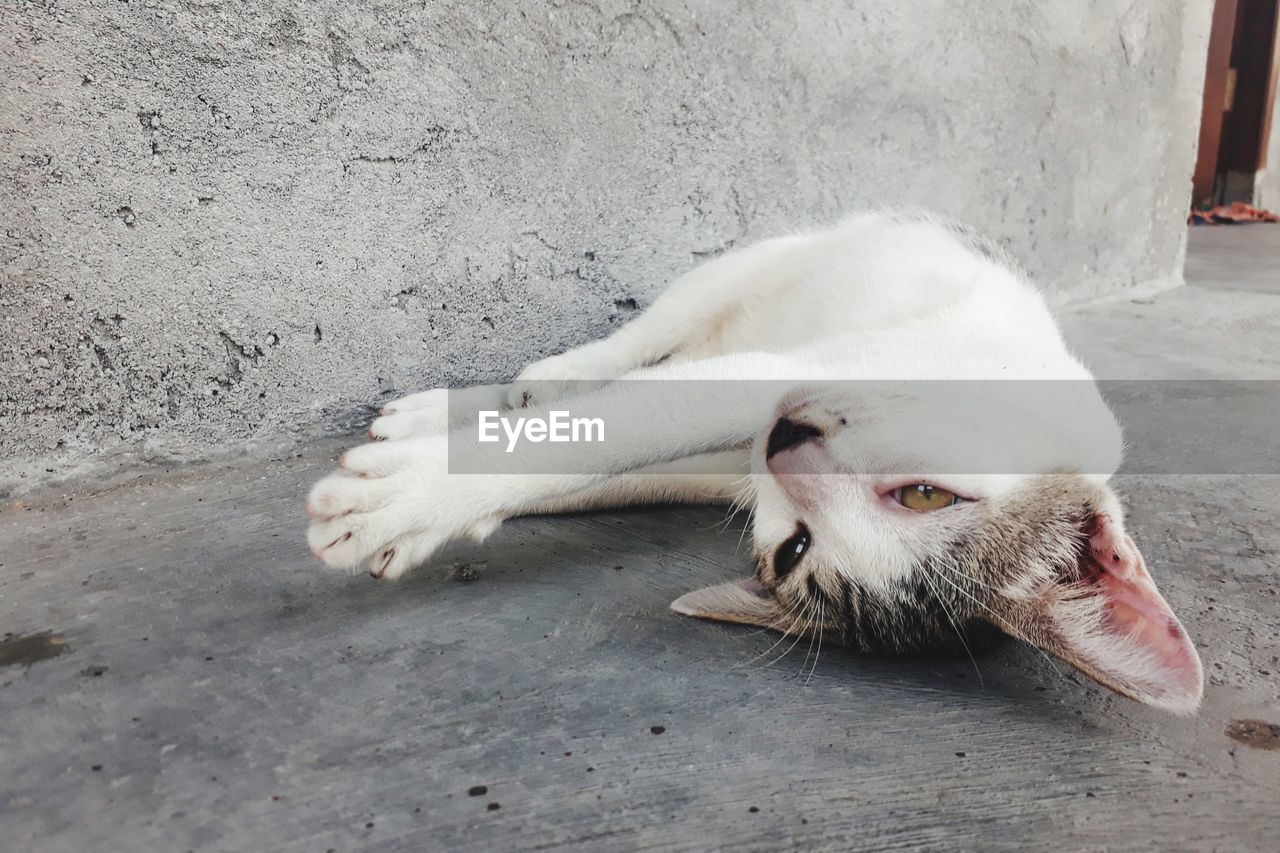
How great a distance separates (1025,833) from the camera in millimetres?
1121

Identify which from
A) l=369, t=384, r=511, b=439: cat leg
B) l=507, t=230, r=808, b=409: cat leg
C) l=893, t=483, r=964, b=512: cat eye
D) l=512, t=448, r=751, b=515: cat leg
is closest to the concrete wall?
l=369, t=384, r=511, b=439: cat leg

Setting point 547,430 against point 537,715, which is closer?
point 537,715

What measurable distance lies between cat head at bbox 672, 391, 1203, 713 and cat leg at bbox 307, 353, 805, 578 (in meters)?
0.15

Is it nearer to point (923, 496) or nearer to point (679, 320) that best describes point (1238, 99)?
point (679, 320)

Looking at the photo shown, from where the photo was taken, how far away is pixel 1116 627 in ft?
4.25

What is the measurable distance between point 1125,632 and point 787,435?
57 cm

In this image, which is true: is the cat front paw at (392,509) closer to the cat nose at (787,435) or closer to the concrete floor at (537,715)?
the concrete floor at (537,715)

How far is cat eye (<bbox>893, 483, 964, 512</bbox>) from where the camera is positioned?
1451mm

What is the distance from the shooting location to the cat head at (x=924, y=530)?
143 cm

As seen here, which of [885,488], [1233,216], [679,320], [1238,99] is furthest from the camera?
[1238,99]

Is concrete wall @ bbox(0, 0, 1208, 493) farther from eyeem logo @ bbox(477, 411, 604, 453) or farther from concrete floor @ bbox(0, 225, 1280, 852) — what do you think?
eyeem logo @ bbox(477, 411, 604, 453)

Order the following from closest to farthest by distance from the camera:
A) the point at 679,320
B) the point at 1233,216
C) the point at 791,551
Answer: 1. the point at 791,551
2. the point at 679,320
3. the point at 1233,216

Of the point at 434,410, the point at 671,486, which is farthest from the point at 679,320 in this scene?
the point at 434,410

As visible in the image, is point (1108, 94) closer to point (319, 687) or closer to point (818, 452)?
point (818, 452)
